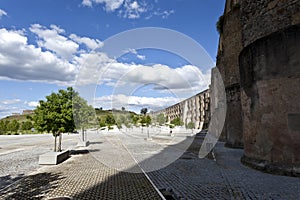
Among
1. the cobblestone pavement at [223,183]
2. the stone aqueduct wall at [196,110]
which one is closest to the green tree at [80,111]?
the cobblestone pavement at [223,183]

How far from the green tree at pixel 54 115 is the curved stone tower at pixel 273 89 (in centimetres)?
1053

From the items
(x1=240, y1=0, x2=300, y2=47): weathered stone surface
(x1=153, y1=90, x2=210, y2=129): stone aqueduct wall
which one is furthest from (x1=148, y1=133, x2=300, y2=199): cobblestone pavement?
(x1=153, y1=90, x2=210, y2=129): stone aqueduct wall

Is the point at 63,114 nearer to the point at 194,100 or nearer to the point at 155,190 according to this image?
the point at 155,190

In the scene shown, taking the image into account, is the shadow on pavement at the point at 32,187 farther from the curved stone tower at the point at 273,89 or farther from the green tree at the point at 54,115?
the curved stone tower at the point at 273,89

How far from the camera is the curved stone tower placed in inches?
356

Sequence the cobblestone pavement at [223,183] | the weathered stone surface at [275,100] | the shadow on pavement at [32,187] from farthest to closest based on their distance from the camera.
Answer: the weathered stone surface at [275,100], the shadow on pavement at [32,187], the cobblestone pavement at [223,183]

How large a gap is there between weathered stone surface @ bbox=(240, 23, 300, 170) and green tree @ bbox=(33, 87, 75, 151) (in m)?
10.7

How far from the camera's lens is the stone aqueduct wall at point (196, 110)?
2598 inches

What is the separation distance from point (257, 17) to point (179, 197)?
31.2 ft

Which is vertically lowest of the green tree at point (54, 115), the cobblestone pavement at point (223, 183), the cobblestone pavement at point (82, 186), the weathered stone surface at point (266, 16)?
the cobblestone pavement at point (223, 183)

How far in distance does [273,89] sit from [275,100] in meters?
0.47

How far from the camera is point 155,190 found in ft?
23.7

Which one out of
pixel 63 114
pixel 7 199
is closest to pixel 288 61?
pixel 7 199

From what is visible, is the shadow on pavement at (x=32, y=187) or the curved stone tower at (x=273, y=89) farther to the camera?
the curved stone tower at (x=273, y=89)
